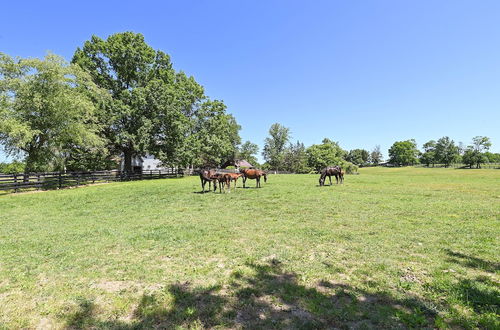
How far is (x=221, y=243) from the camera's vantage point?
594cm

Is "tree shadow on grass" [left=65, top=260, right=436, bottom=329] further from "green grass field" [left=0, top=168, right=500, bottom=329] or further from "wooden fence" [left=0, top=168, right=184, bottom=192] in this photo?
"wooden fence" [left=0, top=168, right=184, bottom=192]

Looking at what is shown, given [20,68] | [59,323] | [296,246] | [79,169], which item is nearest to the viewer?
[59,323]

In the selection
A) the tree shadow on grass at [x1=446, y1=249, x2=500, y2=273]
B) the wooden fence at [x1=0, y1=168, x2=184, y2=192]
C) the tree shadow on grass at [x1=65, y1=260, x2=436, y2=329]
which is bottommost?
the tree shadow on grass at [x1=65, y1=260, x2=436, y2=329]

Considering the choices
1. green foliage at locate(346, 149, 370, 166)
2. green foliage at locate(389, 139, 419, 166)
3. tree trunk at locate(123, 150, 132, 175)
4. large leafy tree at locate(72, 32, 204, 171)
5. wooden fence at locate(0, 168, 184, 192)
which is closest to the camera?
wooden fence at locate(0, 168, 184, 192)

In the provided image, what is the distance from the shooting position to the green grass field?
10.4 ft

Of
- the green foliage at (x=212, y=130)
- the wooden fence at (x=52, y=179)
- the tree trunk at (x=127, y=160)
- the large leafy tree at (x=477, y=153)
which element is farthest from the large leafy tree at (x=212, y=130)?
the large leafy tree at (x=477, y=153)

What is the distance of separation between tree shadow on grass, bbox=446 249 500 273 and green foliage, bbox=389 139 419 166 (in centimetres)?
13180

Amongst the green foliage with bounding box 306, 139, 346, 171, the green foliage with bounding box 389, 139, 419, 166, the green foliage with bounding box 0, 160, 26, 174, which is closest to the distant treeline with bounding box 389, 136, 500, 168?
→ the green foliage with bounding box 389, 139, 419, 166

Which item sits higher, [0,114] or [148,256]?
[0,114]

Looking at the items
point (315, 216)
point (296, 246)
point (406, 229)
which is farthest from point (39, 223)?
point (406, 229)

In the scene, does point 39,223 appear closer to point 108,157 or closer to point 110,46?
point 108,157

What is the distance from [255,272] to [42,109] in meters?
25.5

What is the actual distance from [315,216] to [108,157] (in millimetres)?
29448

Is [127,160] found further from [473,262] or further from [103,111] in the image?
[473,262]
